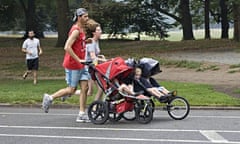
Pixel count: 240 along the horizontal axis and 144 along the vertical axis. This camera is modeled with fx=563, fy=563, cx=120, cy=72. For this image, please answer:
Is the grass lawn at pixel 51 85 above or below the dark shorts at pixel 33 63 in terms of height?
below

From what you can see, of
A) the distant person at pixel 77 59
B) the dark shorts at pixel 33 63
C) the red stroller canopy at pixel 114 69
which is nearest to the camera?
the red stroller canopy at pixel 114 69

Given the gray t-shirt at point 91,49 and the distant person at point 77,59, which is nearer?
the distant person at point 77,59

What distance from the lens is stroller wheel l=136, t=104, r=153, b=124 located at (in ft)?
32.1

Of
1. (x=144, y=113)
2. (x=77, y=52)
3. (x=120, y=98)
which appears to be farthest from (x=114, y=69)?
(x=144, y=113)

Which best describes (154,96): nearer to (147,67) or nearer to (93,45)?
(147,67)

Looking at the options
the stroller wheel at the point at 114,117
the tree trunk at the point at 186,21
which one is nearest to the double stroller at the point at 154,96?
the stroller wheel at the point at 114,117

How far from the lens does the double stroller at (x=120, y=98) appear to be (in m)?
9.77

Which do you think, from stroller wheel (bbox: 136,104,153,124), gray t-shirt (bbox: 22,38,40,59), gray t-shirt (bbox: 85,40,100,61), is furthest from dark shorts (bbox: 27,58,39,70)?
stroller wheel (bbox: 136,104,153,124)

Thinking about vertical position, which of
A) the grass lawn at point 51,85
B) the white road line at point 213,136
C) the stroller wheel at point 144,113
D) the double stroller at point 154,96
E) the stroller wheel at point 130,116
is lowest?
A: the grass lawn at point 51,85

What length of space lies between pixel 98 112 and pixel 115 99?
0.38 metres

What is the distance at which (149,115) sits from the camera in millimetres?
9773

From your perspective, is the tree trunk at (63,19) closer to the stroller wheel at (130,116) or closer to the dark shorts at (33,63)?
the dark shorts at (33,63)

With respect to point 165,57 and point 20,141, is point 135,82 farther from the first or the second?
point 165,57

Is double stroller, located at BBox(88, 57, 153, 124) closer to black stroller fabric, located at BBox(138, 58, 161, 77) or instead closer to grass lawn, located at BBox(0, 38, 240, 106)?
black stroller fabric, located at BBox(138, 58, 161, 77)
